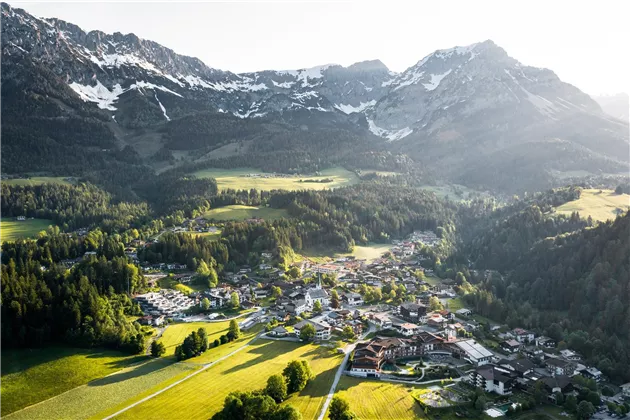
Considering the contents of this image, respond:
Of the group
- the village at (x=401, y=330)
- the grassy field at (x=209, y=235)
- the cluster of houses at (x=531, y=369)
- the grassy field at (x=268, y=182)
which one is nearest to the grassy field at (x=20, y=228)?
the grassy field at (x=209, y=235)

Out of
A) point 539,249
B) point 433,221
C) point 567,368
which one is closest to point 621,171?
point 433,221

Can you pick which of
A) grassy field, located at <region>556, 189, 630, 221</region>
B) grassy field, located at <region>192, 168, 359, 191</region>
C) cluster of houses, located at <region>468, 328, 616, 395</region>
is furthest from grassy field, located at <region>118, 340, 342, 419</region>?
grassy field, located at <region>192, 168, 359, 191</region>

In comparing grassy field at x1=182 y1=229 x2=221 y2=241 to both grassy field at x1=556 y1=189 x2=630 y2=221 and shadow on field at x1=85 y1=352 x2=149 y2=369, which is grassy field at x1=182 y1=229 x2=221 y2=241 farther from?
grassy field at x1=556 y1=189 x2=630 y2=221

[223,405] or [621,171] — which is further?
[621,171]

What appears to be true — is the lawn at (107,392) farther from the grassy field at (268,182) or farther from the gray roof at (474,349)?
the grassy field at (268,182)

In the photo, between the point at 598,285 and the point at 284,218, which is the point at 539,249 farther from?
the point at 284,218

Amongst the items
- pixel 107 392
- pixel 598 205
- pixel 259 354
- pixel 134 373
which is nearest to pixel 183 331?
pixel 134 373
